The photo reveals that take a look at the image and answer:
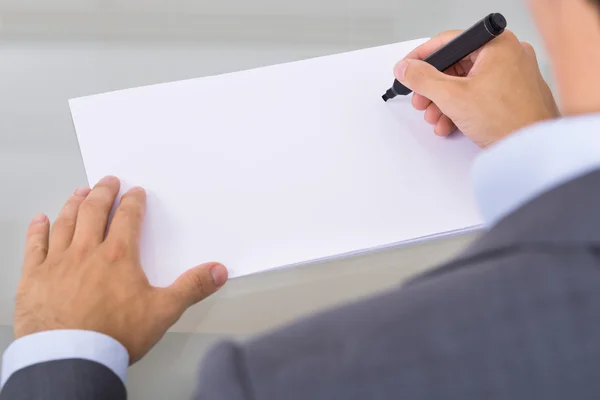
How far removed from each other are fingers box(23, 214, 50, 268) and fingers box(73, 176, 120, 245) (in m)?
0.03

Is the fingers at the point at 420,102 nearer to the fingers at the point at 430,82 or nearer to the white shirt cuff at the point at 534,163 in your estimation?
the fingers at the point at 430,82

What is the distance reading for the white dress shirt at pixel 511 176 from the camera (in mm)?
324

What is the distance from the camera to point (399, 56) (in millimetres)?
667

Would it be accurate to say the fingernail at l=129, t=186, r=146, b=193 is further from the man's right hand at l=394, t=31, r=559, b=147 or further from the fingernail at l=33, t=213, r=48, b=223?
the man's right hand at l=394, t=31, r=559, b=147

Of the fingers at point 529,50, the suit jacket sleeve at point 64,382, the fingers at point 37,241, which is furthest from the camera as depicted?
the fingers at point 529,50

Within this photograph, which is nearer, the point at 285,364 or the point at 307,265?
the point at 285,364

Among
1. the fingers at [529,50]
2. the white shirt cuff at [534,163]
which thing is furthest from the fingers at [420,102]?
the white shirt cuff at [534,163]

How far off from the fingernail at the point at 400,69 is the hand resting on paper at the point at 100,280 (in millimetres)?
268

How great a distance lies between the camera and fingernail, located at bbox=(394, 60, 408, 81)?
23.8 inches

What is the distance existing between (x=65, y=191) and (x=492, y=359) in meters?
0.45

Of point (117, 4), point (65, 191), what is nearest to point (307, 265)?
point (65, 191)

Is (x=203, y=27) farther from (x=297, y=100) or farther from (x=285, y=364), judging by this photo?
(x=285, y=364)

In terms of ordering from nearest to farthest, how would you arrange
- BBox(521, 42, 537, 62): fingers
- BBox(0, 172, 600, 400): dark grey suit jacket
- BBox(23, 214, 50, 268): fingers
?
BBox(0, 172, 600, 400): dark grey suit jacket < BBox(23, 214, 50, 268): fingers < BBox(521, 42, 537, 62): fingers

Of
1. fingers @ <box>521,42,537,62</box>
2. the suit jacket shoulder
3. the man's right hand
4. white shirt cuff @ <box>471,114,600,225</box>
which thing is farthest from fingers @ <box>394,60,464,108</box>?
the suit jacket shoulder
